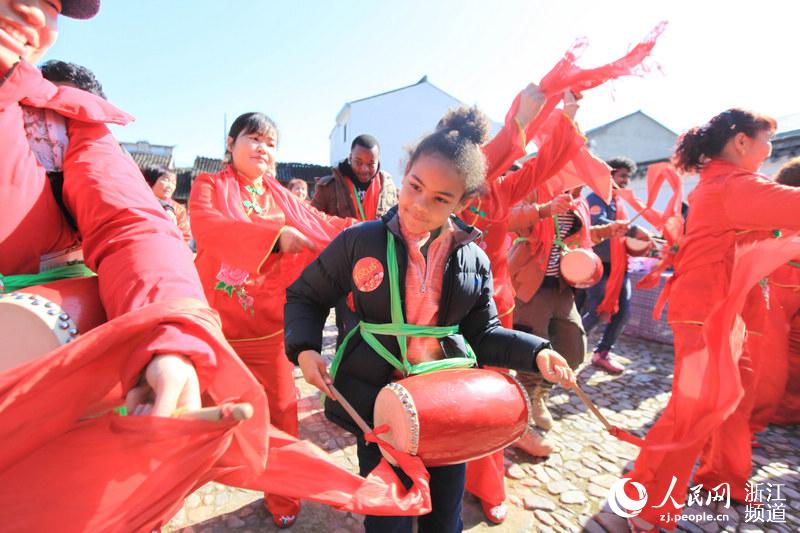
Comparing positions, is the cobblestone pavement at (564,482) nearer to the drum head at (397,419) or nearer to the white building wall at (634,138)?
the drum head at (397,419)

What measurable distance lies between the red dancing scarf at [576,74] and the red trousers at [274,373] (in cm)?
214

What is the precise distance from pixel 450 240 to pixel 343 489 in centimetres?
111

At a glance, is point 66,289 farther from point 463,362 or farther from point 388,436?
point 463,362

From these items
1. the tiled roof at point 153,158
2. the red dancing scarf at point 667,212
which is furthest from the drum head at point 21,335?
the tiled roof at point 153,158

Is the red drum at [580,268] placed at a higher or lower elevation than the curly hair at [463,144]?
lower

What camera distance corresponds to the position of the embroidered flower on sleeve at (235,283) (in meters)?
2.58

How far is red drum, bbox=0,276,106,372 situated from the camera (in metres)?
0.89

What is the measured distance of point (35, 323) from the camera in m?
0.90

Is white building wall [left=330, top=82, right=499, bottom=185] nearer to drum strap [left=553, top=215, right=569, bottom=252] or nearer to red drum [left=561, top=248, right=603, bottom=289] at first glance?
drum strap [left=553, top=215, right=569, bottom=252]

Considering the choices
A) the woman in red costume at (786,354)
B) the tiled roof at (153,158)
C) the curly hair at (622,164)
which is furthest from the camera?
the tiled roof at (153,158)

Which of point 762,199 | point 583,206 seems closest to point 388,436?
point 762,199

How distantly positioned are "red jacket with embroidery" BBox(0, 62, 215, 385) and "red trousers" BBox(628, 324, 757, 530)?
250 centimetres

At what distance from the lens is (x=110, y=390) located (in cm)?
84

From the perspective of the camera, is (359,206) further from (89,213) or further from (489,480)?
(89,213)
